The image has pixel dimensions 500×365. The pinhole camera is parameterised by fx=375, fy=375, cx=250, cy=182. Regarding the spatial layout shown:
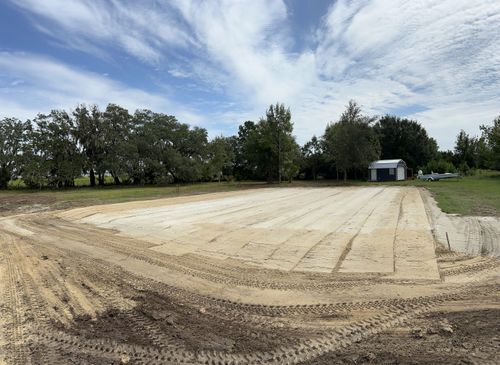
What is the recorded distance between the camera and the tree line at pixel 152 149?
36312 mm

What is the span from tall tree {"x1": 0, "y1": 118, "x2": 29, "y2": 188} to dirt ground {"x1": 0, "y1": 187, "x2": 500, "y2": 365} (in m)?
30.9

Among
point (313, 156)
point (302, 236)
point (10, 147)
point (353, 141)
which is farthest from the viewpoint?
point (313, 156)

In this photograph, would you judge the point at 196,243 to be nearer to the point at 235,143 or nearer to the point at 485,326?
the point at 485,326

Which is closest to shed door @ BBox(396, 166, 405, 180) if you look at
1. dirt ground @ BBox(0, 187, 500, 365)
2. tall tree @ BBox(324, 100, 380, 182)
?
tall tree @ BBox(324, 100, 380, 182)

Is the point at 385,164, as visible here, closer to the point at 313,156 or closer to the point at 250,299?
the point at 313,156

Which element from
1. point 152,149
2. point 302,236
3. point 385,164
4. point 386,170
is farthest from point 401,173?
point 302,236

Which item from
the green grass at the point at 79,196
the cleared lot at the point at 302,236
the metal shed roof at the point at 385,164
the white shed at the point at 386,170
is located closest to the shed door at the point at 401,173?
the white shed at the point at 386,170

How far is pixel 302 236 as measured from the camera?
9539 mm

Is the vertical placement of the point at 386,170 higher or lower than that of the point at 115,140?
lower

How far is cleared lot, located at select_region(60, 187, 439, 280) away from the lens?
23.1ft

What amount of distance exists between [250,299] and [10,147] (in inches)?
1524

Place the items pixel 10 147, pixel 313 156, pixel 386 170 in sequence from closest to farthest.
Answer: pixel 10 147 < pixel 386 170 < pixel 313 156

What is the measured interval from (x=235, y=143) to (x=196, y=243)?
52.3 m

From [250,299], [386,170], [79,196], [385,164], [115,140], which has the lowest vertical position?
[250,299]
